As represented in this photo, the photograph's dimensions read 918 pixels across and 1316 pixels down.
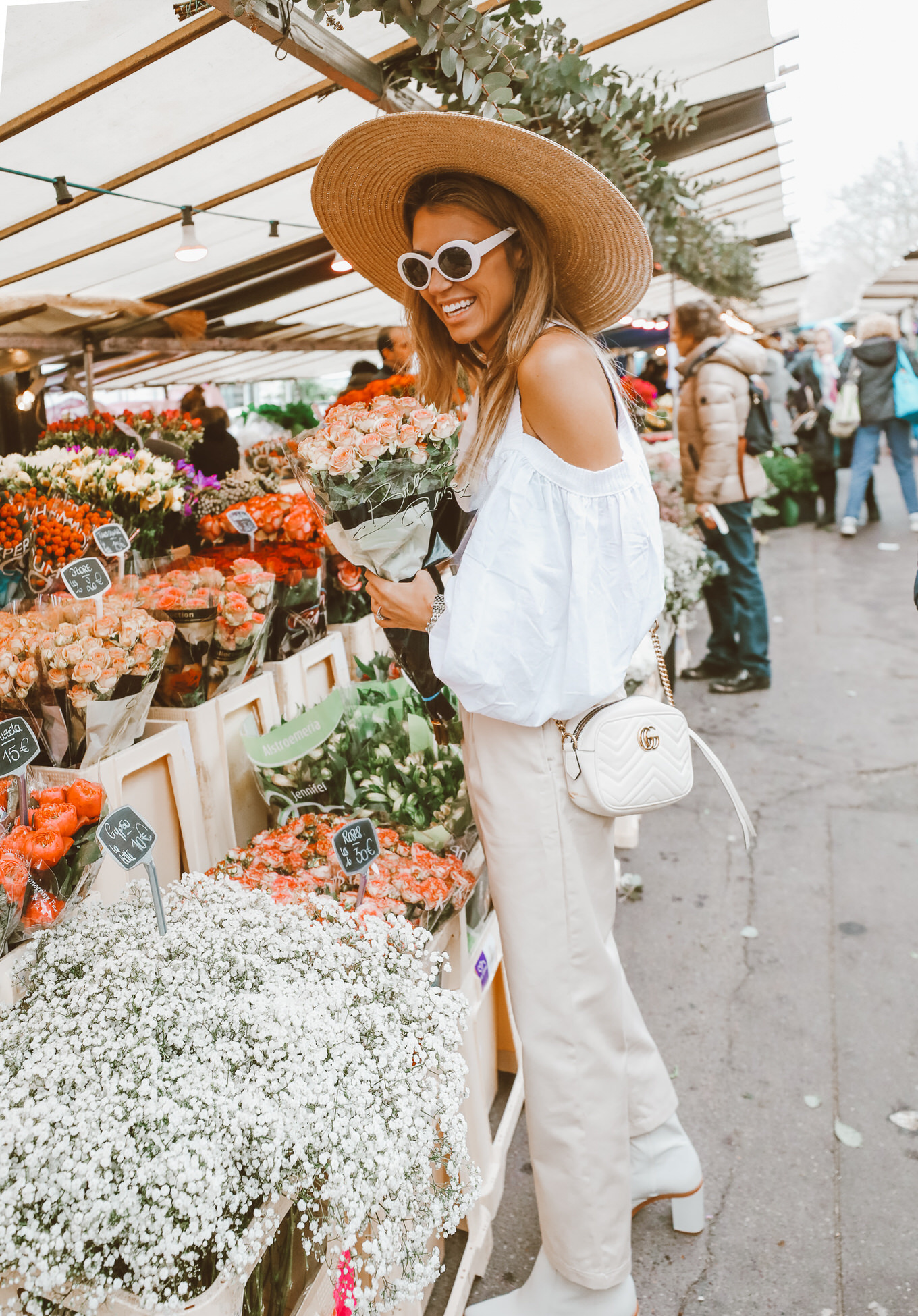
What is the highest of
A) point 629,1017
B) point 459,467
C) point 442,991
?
point 459,467

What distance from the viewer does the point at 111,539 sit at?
201cm

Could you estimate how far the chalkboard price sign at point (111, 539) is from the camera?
1.97 meters

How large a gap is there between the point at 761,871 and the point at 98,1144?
2963 millimetres

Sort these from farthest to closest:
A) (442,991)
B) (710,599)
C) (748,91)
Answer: (710,599), (748,91), (442,991)

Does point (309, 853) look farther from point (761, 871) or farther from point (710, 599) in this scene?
point (710, 599)

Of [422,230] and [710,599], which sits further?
[710,599]

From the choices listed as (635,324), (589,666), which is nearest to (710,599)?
(589,666)

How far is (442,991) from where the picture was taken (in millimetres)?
1458

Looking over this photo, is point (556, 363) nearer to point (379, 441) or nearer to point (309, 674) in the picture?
point (379, 441)

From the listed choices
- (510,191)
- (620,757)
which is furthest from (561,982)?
(510,191)

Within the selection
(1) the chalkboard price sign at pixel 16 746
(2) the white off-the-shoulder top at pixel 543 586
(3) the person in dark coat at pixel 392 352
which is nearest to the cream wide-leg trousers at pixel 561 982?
(2) the white off-the-shoulder top at pixel 543 586

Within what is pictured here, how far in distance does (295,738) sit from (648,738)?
88cm

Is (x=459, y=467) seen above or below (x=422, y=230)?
below

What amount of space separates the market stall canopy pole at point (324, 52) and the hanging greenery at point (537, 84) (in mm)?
58
